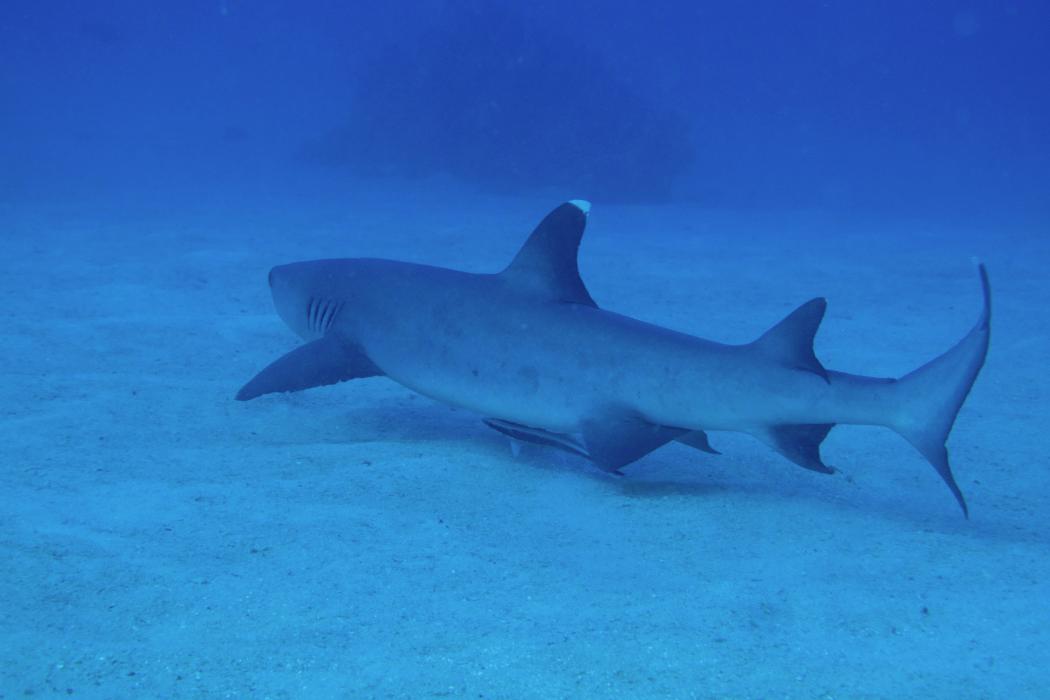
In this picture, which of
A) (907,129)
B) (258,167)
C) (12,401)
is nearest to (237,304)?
(12,401)

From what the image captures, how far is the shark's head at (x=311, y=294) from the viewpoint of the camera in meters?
4.53

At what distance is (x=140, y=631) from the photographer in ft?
6.52

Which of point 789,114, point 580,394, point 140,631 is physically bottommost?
point 140,631

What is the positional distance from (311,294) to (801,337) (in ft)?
9.98

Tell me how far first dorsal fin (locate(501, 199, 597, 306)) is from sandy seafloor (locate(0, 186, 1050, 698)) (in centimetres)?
95

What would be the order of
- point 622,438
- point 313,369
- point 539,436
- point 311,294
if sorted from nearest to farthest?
point 622,438
point 539,436
point 313,369
point 311,294

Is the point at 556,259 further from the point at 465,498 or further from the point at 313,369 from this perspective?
the point at 313,369

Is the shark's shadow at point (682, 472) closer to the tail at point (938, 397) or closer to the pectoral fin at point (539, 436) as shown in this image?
the pectoral fin at point (539, 436)

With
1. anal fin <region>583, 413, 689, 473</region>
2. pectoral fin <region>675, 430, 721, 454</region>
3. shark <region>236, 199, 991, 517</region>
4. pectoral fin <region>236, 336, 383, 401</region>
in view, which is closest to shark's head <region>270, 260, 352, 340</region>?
shark <region>236, 199, 991, 517</region>

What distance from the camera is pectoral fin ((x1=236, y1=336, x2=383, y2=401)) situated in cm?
396

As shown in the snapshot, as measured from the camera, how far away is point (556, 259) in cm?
381

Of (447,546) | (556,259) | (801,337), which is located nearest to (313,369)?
(556,259)

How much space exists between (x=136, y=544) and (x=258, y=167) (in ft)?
90.3

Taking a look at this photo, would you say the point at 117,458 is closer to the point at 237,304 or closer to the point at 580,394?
the point at 580,394
